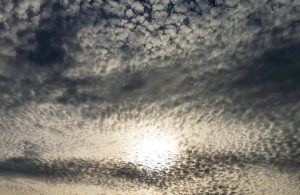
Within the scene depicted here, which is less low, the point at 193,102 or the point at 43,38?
the point at 43,38

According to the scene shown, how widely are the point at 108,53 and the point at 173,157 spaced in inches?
40.8

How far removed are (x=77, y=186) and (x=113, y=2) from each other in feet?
6.31

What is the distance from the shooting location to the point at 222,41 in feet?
4.30

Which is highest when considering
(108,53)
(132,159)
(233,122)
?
(108,53)

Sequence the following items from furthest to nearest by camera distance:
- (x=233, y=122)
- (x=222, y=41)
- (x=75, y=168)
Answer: (x=75, y=168) → (x=233, y=122) → (x=222, y=41)

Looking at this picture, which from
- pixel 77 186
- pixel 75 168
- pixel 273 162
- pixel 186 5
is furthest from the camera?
pixel 77 186

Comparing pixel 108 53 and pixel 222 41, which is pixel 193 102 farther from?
pixel 108 53

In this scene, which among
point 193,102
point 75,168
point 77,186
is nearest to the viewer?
point 193,102

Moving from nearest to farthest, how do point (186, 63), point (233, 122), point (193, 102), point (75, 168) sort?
point (186, 63)
point (193, 102)
point (233, 122)
point (75, 168)

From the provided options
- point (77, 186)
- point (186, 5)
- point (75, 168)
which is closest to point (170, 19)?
point (186, 5)

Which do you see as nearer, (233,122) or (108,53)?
(108,53)

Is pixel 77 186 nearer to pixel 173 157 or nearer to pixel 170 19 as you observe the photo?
pixel 173 157

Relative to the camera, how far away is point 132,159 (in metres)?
2.19

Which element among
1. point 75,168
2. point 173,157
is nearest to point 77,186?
point 75,168
